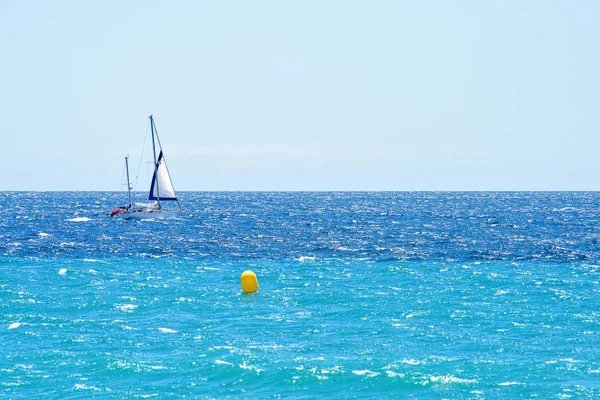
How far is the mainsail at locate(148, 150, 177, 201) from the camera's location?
112000 mm

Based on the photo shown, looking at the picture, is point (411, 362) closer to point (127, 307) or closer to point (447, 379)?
point (447, 379)

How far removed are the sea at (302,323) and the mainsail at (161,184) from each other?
139ft

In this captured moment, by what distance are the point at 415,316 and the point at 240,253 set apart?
101ft

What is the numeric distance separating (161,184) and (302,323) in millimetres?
80359

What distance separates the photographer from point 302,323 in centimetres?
3672

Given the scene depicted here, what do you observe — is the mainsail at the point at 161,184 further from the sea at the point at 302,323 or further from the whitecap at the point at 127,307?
the whitecap at the point at 127,307

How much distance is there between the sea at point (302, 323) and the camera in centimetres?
2739

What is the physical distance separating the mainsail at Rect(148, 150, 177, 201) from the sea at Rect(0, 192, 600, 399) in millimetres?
42475

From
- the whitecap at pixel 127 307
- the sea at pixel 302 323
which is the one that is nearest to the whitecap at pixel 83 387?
the sea at pixel 302 323

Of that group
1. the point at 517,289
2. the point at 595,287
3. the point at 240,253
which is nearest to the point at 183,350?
the point at 517,289

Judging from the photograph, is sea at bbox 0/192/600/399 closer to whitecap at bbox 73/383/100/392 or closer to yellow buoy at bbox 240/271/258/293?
whitecap at bbox 73/383/100/392

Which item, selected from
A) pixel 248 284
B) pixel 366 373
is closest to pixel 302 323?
pixel 366 373

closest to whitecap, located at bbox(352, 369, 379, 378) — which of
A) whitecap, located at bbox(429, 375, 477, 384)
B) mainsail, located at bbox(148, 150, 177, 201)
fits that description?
whitecap, located at bbox(429, 375, 477, 384)

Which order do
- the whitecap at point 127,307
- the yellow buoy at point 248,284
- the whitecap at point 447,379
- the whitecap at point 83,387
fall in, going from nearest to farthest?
the whitecap at point 83,387 → the whitecap at point 447,379 → the whitecap at point 127,307 → the yellow buoy at point 248,284
